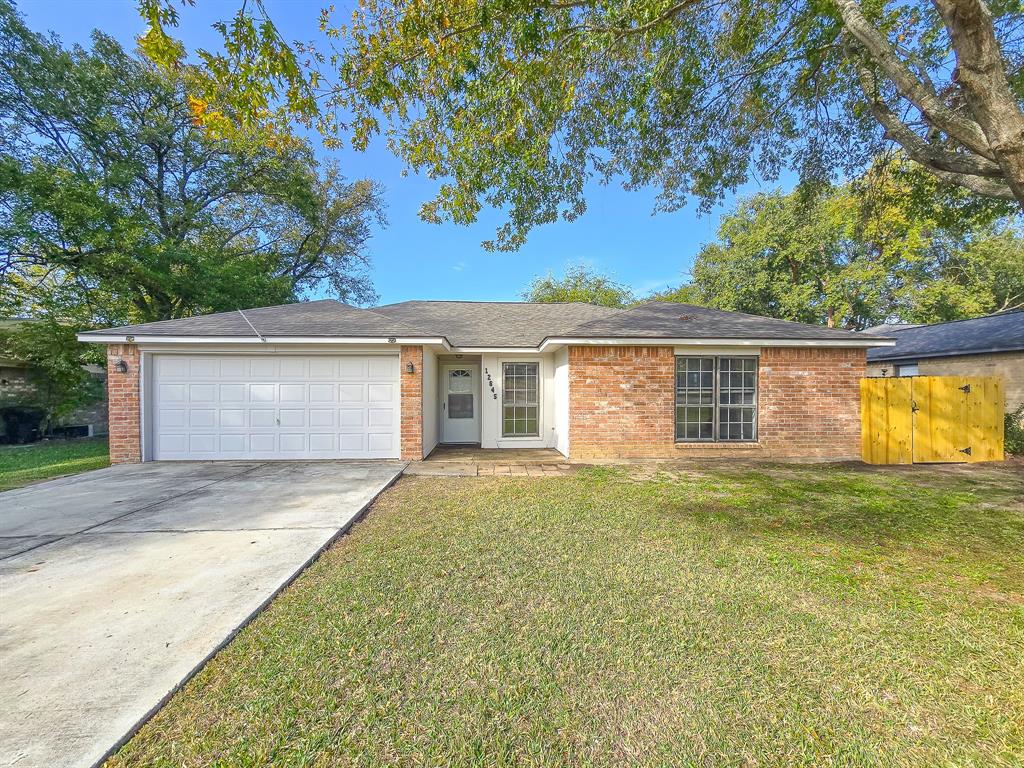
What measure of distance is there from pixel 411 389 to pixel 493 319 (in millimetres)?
4446

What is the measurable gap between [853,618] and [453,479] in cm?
531

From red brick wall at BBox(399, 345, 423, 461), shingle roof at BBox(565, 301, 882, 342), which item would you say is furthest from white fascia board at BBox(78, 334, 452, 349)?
shingle roof at BBox(565, 301, 882, 342)

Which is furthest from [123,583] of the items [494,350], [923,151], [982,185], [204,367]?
[982,185]

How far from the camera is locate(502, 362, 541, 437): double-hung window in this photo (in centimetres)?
992

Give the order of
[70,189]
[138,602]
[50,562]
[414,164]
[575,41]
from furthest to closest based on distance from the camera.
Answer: [70,189] < [414,164] < [575,41] < [50,562] < [138,602]

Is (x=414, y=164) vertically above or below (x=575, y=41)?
below

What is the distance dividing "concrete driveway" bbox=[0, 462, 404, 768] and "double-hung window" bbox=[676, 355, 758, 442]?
6.54 metres

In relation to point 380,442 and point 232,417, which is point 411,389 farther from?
point 232,417

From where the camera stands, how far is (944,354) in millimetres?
11461

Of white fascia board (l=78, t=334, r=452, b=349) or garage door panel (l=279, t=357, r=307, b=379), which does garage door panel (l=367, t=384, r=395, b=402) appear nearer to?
white fascia board (l=78, t=334, r=452, b=349)

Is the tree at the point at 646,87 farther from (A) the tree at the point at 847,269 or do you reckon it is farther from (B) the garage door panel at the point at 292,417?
(A) the tree at the point at 847,269

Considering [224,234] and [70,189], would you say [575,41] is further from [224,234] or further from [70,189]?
[224,234]

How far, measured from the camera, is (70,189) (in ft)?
35.0

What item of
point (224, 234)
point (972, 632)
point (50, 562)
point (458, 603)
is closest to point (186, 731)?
Answer: point (458, 603)
